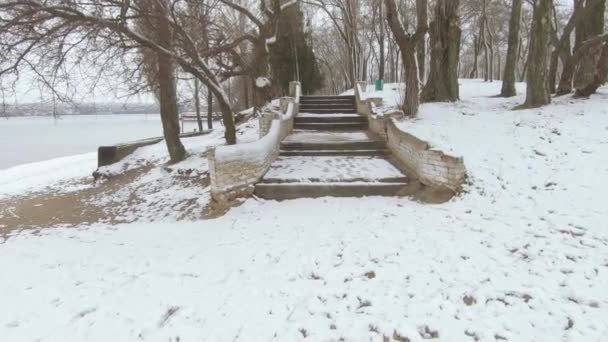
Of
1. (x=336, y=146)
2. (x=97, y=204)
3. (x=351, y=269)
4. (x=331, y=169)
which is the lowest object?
(x=97, y=204)

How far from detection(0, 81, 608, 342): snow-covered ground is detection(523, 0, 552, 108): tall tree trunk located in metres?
3.01

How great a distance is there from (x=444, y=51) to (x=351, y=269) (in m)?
8.70

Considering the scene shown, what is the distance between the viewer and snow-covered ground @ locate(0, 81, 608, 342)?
8.14 ft

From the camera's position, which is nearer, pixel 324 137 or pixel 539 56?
pixel 539 56

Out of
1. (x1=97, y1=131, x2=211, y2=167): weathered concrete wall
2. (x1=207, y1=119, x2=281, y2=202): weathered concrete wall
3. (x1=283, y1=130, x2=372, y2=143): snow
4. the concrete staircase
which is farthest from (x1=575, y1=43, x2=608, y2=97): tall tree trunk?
(x1=97, y1=131, x2=211, y2=167): weathered concrete wall

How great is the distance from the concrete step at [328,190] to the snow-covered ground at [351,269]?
224 mm

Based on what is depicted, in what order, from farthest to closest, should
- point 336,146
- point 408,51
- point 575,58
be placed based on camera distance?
point 575,58, point 408,51, point 336,146

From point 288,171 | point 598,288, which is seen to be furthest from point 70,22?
point 598,288

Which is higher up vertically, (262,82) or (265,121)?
(262,82)

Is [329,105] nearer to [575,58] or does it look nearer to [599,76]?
[575,58]

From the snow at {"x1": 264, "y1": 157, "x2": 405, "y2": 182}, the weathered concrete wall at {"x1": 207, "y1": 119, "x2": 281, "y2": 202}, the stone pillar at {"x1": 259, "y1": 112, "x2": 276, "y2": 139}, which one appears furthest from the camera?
the stone pillar at {"x1": 259, "y1": 112, "x2": 276, "y2": 139}

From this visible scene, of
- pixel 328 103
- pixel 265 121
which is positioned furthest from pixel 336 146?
pixel 328 103

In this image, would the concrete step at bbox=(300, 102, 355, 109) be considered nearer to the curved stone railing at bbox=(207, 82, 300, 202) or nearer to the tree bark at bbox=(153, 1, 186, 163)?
the tree bark at bbox=(153, 1, 186, 163)

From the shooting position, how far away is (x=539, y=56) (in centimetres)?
776
